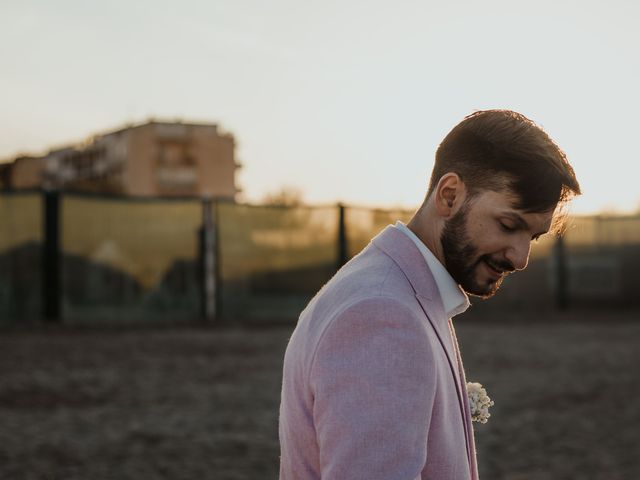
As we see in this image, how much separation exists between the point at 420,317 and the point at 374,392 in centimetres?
15

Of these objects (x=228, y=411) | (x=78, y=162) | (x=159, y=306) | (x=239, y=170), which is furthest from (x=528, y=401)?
(x=78, y=162)

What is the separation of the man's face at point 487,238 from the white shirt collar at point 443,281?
0.08 ft

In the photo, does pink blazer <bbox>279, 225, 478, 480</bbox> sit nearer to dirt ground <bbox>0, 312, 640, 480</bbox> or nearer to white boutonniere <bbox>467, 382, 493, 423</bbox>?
white boutonniere <bbox>467, 382, 493, 423</bbox>

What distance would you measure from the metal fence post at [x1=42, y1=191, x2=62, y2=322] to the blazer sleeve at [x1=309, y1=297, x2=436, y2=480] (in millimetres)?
14255

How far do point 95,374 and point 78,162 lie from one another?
237 ft

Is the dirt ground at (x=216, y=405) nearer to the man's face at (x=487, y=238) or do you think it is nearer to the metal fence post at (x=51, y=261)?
the metal fence post at (x=51, y=261)

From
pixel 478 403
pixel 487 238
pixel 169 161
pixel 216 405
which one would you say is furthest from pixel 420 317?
pixel 169 161

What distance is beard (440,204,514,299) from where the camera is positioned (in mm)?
1455

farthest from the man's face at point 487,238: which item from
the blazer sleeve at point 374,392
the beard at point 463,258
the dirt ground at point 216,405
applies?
the dirt ground at point 216,405

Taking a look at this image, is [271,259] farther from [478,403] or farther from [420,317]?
[420,317]

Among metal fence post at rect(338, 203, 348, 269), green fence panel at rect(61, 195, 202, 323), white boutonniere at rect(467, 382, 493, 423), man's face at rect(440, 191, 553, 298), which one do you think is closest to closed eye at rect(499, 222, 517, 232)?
man's face at rect(440, 191, 553, 298)

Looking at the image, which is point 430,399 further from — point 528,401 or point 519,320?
point 519,320

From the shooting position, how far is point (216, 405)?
7.70 meters

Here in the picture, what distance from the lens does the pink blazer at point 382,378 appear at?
1227 mm
